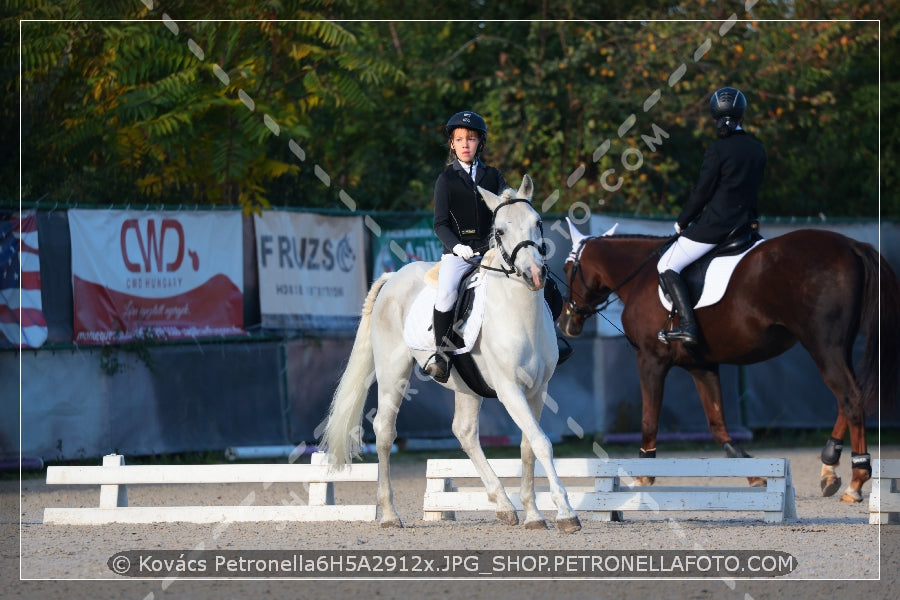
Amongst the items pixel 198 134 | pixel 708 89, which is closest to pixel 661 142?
pixel 708 89

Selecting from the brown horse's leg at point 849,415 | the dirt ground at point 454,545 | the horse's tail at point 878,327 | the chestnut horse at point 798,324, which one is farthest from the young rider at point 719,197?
the dirt ground at point 454,545

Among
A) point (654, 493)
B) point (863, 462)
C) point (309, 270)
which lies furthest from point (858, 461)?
point (309, 270)

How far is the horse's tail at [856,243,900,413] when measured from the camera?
9.98 m

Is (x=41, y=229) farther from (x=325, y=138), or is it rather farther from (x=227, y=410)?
(x=325, y=138)

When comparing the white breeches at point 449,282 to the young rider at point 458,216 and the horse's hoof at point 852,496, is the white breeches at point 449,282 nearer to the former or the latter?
the young rider at point 458,216

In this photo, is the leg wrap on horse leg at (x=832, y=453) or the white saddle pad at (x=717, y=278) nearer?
the leg wrap on horse leg at (x=832, y=453)

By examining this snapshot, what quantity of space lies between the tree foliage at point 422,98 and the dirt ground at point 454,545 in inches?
228

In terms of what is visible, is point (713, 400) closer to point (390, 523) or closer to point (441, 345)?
point (441, 345)

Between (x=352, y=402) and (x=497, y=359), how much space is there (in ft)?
4.95

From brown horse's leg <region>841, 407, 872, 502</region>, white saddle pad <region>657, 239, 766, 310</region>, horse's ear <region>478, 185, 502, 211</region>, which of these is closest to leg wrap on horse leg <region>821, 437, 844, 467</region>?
brown horse's leg <region>841, 407, 872, 502</region>

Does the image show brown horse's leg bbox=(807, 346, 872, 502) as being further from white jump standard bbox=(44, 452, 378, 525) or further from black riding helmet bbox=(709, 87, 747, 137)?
white jump standard bbox=(44, 452, 378, 525)

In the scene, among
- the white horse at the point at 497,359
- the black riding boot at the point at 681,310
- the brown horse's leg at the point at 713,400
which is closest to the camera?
the white horse at the point at 497,359

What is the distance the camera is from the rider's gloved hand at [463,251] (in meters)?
7.91

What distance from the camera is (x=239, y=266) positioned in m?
13.6
